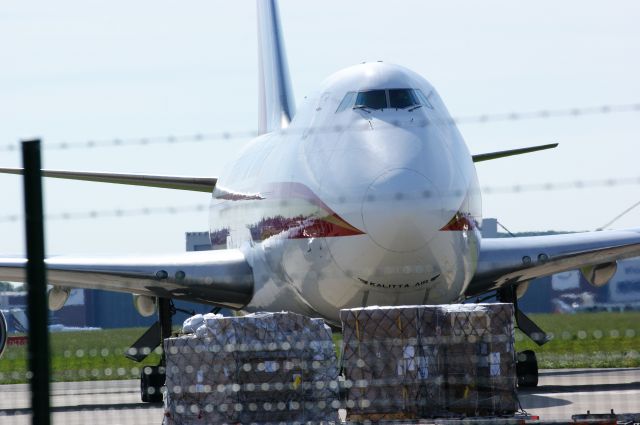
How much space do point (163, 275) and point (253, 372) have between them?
19.4ft

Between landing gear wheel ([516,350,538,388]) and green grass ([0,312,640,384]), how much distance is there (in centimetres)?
26

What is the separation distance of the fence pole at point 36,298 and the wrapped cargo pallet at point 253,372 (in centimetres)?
580

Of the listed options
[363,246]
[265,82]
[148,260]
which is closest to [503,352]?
[363,246]

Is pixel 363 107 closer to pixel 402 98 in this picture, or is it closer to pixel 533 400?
pixel 402 98

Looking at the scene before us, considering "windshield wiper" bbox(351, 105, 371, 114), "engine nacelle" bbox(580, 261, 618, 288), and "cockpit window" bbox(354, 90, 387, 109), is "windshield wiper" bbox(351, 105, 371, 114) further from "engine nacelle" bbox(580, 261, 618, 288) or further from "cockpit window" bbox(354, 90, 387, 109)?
"engine nacelle" bbox(580, 261, 618, 288)

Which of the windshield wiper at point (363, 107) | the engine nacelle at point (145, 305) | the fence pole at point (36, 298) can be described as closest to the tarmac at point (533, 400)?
the engine nacelle at point (145, 305)

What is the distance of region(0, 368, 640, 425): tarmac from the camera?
13539mm

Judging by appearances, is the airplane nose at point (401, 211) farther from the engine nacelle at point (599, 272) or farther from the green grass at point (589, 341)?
the engine nacelle at point (599, 272)

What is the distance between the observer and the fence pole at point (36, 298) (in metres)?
5.96

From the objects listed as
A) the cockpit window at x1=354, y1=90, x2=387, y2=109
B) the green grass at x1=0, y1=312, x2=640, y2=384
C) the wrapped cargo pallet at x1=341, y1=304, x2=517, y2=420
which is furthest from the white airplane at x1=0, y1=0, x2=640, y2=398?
the wrapped cargo pallet at x1=341, y1=304, x2=517, y2=420

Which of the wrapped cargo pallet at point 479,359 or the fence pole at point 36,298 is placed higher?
the fence pole at point 36,298

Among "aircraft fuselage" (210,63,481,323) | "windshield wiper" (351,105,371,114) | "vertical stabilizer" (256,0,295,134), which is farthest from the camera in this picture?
"vertical stabilizer" (256,0,295,134)

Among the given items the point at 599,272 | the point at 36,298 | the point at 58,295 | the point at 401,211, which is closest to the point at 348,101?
the point at 401,211

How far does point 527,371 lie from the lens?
55.6 feet
